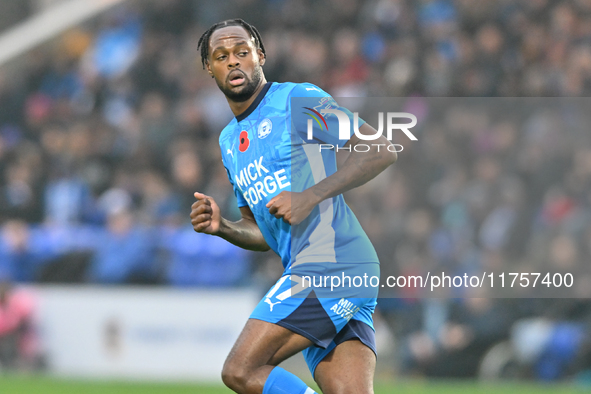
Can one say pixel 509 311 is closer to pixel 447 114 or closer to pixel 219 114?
pixel 447 114

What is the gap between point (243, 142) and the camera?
15.9 ft

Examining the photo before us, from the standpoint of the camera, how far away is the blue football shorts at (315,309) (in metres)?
4.46

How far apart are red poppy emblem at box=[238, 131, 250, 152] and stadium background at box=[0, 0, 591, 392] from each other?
16.8 feet

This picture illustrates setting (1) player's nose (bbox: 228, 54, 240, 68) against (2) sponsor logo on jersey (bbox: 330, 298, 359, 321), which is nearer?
(2) sponsor logo on jersey (bbox: 330, 298, 359, 321)

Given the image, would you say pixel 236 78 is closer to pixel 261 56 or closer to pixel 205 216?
pixel 261 56

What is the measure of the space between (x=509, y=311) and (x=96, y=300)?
548 centimetres

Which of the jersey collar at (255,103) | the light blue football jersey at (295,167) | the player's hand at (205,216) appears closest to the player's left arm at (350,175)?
the light blue football jersey at (295,167)

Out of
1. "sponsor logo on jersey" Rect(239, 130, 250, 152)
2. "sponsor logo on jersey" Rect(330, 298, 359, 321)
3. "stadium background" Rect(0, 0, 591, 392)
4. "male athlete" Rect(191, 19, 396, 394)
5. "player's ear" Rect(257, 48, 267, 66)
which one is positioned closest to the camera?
"male athlete" Rect(191, 19, 396, 394)

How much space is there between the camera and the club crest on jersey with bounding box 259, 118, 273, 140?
474 cm

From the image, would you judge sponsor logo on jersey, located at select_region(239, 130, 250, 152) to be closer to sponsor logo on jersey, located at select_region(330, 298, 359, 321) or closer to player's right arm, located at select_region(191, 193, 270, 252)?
player's right arm, located at select_region(191, 193, 270, 252)

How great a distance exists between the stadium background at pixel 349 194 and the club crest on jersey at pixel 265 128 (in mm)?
5176

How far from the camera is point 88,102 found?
49.5 feet

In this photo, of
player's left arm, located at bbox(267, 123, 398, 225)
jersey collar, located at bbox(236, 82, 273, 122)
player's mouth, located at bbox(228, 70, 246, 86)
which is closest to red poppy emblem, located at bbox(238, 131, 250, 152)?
jersey collar, located at bbox(236, 82, 273, 122)

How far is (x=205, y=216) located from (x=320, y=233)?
2.06 ft
